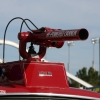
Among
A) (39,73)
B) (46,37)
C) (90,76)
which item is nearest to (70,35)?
(46,37)

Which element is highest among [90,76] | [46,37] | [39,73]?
[46,37]

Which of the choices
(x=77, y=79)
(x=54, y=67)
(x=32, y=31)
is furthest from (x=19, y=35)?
(x=77, y=79)

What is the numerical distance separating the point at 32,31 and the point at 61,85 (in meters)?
0.75

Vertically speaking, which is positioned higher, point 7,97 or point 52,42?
point 52,42

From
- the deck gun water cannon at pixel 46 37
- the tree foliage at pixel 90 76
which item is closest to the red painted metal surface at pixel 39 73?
the deck gun water cannon at pixel 46 37

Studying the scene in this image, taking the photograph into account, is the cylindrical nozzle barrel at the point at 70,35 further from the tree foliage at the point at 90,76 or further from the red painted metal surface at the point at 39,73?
the tree foliage at the point at 90,76

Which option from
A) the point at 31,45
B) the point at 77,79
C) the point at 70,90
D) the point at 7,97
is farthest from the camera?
the point at 77,79

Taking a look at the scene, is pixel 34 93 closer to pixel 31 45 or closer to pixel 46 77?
pixel 46 77

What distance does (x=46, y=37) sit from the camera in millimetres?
5492

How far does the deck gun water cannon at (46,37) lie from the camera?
203 inches

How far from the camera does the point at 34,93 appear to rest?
204 inches

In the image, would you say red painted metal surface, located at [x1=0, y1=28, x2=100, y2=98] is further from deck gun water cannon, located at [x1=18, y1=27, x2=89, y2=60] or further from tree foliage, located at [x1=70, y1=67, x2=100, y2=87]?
tree foliage, located at [x1=70, y1=67, x2=100, y2=87]

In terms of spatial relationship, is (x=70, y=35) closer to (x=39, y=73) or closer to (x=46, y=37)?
(x=46, y=37)

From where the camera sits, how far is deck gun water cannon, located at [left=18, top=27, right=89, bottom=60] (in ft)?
16.9
